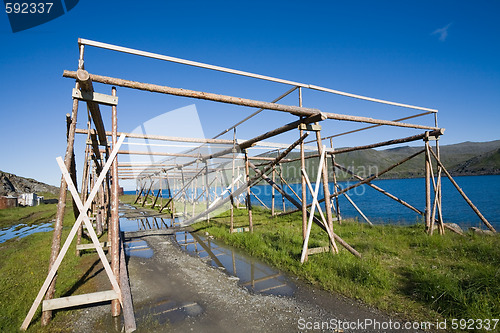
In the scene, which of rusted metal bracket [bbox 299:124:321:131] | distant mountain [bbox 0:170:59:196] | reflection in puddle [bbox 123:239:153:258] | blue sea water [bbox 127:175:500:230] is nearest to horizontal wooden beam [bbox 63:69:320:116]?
rusted metal bracket [bbox 299:124:321:131]

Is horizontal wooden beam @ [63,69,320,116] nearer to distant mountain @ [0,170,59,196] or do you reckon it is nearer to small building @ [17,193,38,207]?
small building @ [17,193,38,207]

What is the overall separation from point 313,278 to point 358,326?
1711 mm

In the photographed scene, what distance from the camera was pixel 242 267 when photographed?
620 centimetres

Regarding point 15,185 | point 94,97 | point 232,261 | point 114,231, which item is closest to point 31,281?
point 114,231

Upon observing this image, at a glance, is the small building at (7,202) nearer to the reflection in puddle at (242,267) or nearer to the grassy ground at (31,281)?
the grassy ground at (31,281)

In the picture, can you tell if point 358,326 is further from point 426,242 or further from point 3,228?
point 3,228

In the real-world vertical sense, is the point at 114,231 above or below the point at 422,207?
above

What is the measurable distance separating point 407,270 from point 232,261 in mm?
4349

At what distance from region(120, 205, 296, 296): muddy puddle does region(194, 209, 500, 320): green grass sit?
1.38ft

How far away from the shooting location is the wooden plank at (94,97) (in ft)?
12.9

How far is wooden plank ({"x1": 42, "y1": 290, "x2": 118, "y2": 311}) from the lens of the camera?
3536 mm

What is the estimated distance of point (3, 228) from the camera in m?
14.6

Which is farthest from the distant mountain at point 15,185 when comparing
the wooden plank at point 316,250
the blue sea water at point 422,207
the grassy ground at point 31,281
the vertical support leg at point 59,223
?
the wooden plank at point 316,250

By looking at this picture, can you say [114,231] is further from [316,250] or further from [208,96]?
[316,250]
